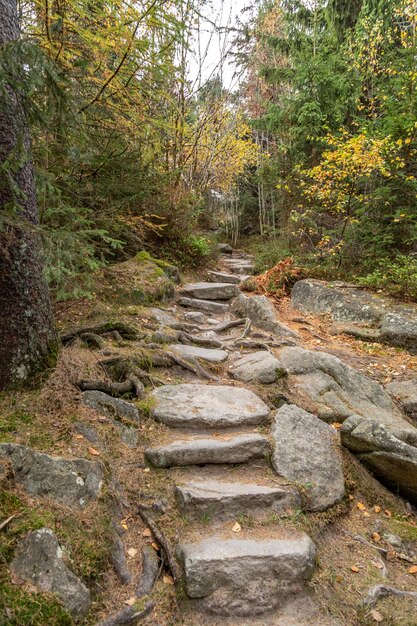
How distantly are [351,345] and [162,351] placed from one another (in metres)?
3.41

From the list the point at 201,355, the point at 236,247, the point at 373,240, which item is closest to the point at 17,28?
the point at 201,355

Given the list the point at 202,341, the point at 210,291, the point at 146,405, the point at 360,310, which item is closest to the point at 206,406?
the point at 146,405

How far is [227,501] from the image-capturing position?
3.01 metres

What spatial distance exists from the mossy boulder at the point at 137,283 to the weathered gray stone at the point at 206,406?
8.61ft

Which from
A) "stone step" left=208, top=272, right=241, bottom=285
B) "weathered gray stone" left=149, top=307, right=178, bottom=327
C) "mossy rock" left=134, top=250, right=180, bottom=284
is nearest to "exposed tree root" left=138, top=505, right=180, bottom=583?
"weathered gray stone" left=149, top=307, right=178, bottom=327

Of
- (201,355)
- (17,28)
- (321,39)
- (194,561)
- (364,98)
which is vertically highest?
(321,39)

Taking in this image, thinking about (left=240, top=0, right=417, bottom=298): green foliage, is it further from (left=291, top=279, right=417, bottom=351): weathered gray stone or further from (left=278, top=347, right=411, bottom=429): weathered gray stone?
(left=278, top=347, right=411, bottom=429): weathered gray stone

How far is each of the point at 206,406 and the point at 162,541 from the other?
145cm

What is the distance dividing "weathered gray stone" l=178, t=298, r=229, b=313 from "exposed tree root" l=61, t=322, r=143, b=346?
2.71 metres

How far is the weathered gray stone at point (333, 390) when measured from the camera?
447 cm

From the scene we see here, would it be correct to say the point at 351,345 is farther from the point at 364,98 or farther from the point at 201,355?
the point at 364,98

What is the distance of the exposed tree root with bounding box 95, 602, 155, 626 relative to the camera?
2115mm

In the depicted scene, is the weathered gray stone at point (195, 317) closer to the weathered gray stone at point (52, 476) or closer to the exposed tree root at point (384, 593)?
the weathered gray stone at point (52, 476)

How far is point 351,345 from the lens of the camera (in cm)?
645
